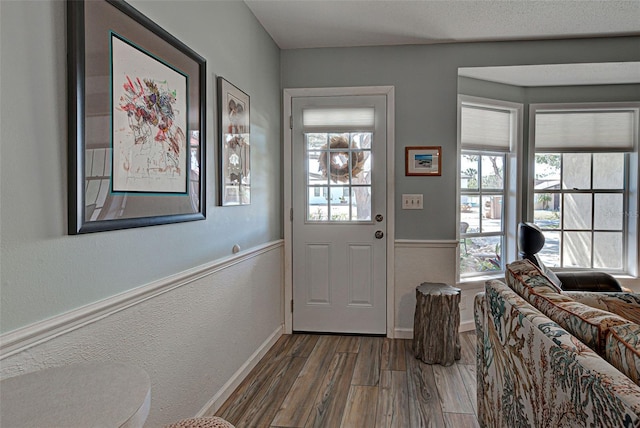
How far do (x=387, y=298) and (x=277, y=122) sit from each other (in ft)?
5.79

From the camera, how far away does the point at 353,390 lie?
2.46 m

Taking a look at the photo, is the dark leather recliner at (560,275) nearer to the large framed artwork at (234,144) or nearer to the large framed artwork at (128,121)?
the large framed artwork at (234,144)

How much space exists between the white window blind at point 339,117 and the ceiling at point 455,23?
21.2 inches

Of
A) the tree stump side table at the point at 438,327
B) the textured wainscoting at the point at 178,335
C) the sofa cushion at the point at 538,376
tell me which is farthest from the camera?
the tree stump side table at the point at 438,327

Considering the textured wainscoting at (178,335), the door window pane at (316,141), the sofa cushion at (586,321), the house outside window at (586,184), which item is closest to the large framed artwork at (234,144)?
the textured wainscoting at (178,335)

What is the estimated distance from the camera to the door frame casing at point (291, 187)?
11.1ft

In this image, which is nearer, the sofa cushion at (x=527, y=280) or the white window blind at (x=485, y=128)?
the sofa cushion at (x=527, y=280)

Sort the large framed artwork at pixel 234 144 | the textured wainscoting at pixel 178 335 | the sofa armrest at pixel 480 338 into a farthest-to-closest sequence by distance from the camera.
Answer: the large framed artwork at pixel 234 144 → the sofa armrest at pixel 480 338 → the textured wainscoting at pixel 178 335

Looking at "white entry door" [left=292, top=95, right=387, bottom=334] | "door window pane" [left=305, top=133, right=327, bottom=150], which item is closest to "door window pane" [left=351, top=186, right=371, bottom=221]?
"white entry door" [left=292, top=95, right=387, bottom=334]

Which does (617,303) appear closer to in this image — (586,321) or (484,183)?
(586,321)

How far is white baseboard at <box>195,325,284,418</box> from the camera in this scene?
2.13m

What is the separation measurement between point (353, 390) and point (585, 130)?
3.37m

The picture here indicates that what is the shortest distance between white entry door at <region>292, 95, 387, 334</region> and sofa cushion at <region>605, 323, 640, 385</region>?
7.65 feet

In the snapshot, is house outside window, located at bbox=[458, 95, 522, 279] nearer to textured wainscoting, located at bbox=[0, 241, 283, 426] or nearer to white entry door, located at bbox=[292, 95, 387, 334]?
white entry door, located at bbox=[292, 95, 387, 334]
